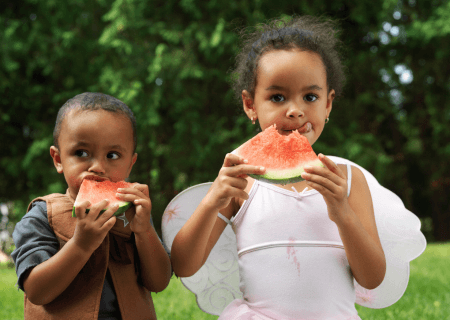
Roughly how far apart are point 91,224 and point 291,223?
3.17 feet

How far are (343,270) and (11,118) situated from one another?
10.8 meters

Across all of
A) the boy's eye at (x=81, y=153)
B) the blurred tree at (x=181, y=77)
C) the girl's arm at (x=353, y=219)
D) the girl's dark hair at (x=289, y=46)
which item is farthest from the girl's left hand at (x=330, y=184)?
the blurred tree at (x=181, y=77)

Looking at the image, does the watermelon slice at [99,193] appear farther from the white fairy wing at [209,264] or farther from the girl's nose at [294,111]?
the girl's nose at [294,111]

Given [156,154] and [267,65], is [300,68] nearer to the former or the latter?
[267,65]

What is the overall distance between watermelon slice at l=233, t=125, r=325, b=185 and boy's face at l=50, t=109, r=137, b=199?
586mm

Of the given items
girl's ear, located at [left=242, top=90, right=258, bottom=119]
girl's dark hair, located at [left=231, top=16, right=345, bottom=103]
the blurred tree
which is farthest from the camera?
the blurred tree

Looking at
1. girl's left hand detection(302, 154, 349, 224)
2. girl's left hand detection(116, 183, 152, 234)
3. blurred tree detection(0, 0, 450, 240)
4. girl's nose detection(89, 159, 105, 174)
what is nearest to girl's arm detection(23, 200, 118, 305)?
girl's left hand detection(116, 183, 152, 234)

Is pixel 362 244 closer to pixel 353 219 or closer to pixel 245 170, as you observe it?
pixel 353 219

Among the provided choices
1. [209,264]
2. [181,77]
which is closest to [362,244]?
[209,264]

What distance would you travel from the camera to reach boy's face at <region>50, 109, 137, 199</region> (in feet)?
6.27

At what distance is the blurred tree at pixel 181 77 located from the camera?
9023 millimetres

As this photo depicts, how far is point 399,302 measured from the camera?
12.5 feet

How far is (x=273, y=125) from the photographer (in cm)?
204

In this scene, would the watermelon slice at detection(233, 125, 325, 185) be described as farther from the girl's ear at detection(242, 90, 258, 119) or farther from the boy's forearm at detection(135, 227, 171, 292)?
the boy's forearm at detection(135, 227, 171, 292)
